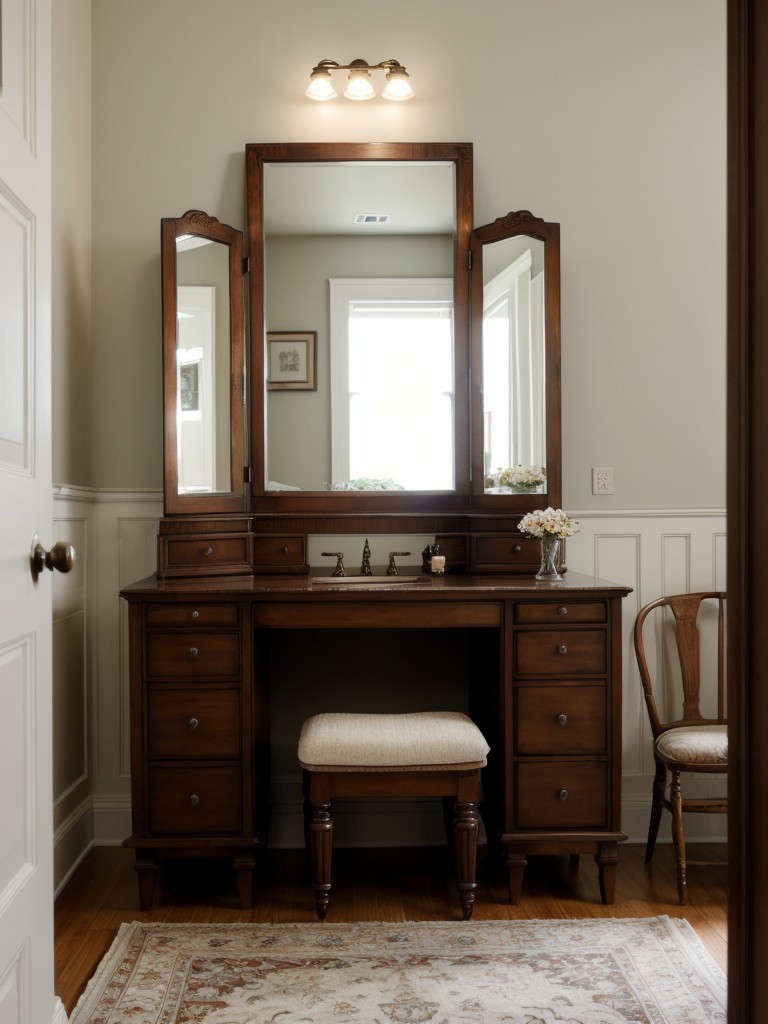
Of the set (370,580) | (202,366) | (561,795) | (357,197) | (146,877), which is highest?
(357,197)

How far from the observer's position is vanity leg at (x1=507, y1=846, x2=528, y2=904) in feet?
8.02

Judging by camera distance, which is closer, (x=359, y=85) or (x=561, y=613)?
(x=561, y=613)

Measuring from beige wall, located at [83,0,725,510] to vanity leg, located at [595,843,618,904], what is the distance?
1.10 meters

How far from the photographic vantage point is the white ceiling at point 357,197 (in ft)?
9.52

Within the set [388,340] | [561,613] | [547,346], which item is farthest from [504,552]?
[388,340]

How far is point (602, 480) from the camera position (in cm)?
300

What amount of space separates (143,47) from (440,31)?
3.21 feet

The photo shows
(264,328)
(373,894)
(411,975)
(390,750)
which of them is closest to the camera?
(411,975)

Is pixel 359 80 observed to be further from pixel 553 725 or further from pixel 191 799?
pixel 191 799

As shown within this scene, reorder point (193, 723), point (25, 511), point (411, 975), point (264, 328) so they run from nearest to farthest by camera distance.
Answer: point (25, 511)
point (411, 975)
point (193, 723)
point (264, 328)

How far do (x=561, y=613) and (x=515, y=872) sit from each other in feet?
2.39

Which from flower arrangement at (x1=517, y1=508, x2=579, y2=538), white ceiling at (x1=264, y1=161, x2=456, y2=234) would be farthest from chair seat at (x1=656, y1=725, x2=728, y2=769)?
white ceiling at (x1=264, y1=161, x2=456, y2=234)

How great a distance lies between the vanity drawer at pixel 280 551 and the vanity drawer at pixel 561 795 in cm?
95

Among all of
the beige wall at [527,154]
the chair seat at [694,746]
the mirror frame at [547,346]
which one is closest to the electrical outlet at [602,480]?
the beige wall at [527,154]
